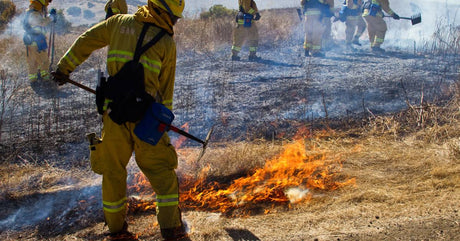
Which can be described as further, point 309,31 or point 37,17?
point 309,31

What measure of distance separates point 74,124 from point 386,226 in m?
4.67

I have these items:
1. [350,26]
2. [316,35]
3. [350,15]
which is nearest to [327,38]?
[350,26]

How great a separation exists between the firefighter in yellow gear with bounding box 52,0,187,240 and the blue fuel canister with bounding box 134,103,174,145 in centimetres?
13

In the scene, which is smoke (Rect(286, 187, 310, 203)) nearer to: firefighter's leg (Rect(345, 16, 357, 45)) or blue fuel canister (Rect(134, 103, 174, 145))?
blue fuel canister (Rect(134, 103, 174, 145))

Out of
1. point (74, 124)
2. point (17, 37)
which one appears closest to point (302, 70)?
point (74, 124)

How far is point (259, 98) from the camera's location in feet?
21.8

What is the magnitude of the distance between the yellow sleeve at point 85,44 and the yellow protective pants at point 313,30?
25.0 ft

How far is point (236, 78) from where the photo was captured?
7.82 metres

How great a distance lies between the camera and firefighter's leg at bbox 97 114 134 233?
2.88m

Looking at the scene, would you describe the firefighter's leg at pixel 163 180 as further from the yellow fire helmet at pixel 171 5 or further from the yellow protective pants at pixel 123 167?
the yellow fire helmet at pixel 171 5

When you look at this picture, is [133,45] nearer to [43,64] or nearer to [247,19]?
[43,64]

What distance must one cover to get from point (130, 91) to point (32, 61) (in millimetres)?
6480

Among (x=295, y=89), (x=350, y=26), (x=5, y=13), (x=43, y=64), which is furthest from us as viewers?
(x=5, y=13)

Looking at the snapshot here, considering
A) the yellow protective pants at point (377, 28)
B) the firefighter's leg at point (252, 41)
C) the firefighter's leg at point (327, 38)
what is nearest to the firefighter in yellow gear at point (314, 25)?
the firefighter's leg at point (327, 38)
